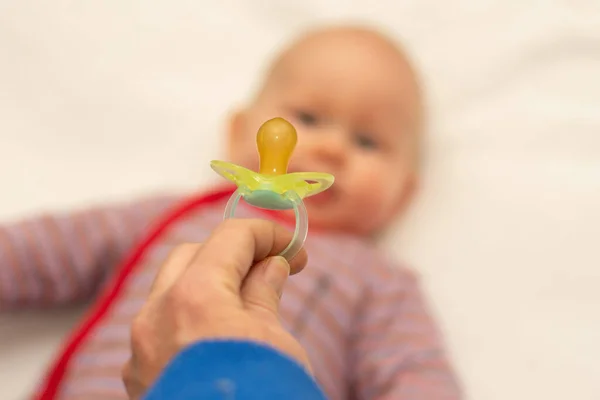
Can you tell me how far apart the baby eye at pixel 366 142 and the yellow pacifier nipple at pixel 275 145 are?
0.54m

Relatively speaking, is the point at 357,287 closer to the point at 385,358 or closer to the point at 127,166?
the point at 385,358

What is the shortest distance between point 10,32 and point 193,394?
1.00m

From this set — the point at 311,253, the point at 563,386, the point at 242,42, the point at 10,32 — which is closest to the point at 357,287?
the point at 311,253

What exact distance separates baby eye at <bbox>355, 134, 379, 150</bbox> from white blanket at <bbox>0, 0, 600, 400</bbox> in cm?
14

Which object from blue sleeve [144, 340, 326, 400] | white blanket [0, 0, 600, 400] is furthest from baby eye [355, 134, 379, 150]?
blue sleeve [144, 340, 326, 400]

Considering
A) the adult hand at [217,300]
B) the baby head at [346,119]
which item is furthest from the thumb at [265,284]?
the baby head at [346,119]

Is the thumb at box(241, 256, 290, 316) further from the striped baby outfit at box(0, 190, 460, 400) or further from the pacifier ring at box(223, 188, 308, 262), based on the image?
the striped baby outfit at box(0, 190, 460, 400)

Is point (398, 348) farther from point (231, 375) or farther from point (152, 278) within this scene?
point (231, 375)

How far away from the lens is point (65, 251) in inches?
36.5

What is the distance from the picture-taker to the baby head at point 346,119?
3.19ft

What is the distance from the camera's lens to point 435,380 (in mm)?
812

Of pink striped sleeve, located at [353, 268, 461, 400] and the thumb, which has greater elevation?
the thumb

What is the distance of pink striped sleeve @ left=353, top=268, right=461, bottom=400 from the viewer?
804mm

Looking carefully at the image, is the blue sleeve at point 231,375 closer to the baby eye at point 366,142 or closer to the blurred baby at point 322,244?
the blurred baby at point 322,244
